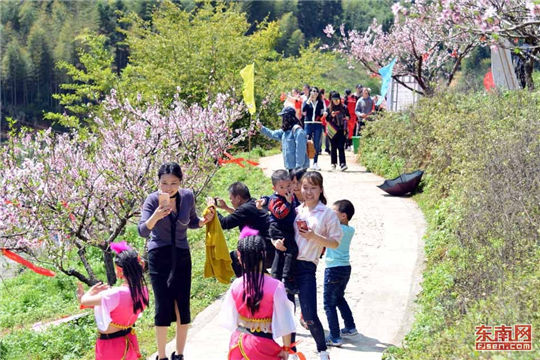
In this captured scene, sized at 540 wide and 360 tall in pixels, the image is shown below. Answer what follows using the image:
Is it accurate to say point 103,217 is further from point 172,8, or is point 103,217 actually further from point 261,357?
point 172,8

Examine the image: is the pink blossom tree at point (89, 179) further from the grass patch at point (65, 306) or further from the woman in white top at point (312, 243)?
the woman in white top at point (312, 243)

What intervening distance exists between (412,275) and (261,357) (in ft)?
15.1

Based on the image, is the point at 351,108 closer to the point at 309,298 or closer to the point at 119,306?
the point at 309,298

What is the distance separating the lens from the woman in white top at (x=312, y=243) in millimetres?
6121

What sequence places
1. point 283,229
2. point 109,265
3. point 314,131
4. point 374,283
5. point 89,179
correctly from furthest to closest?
point 314,131 → point 109,265 → point 89,179 → point 374,283 → point 283,229

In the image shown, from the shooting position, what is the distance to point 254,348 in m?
4.80

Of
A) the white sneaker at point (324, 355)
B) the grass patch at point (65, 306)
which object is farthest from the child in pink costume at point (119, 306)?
the grass patch at point (65, 306)

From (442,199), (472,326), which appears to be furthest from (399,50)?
(472,326)

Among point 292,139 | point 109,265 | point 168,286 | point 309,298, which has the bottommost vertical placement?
point 109,265

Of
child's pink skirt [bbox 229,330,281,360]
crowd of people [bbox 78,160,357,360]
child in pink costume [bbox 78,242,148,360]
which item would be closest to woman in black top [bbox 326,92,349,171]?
crowd of people [bbox 78,160,357,360]

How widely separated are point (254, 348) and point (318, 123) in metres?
10.6

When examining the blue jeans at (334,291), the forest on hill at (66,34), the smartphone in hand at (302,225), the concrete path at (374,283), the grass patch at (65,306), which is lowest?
the grass patch at (65,306)

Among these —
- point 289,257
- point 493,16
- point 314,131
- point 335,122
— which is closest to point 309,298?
point 289,257

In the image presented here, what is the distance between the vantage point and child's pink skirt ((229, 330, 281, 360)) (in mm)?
4805
